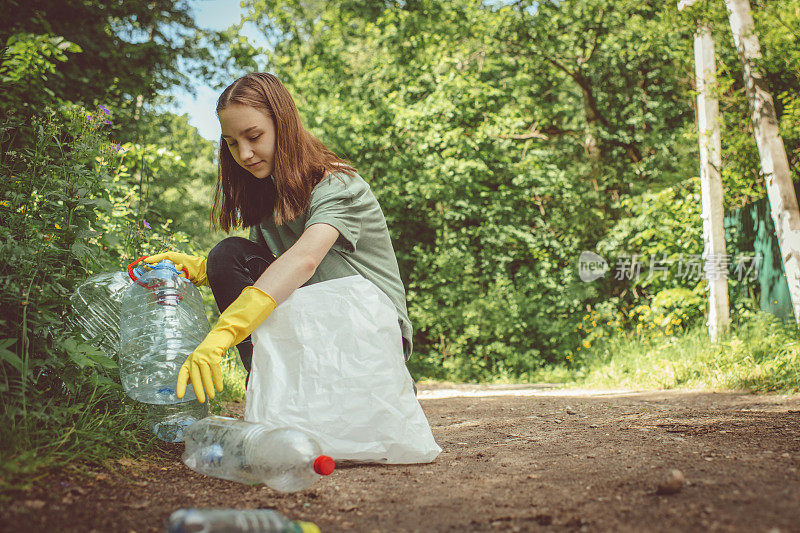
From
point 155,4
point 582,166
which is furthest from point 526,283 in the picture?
point 155,4

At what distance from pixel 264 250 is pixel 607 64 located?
936 centimetres

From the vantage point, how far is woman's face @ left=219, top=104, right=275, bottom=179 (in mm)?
2262

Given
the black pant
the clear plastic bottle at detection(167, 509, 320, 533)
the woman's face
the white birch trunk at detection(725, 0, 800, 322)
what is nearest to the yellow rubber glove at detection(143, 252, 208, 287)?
the black pant

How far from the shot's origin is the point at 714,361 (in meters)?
5.10

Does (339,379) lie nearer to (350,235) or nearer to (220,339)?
(220,339)

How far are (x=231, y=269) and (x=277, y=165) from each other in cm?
45

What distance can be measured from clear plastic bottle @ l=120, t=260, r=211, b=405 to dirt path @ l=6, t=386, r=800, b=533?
0.94 ft

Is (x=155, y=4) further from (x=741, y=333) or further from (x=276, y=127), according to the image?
(x=741, y=333)

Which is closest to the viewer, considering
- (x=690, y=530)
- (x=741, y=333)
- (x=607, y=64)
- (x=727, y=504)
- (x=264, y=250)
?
(x=690, y=530)

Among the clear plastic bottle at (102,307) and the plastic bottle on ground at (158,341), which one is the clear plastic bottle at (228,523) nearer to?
the plastic bottle on ground at (158,341)

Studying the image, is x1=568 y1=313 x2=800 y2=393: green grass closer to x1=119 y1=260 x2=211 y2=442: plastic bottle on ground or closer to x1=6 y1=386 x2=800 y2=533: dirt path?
x1=6 y1=386 x2=800 y2=533: dirt path

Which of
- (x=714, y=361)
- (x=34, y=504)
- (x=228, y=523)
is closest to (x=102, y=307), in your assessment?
(x=34, y=504)

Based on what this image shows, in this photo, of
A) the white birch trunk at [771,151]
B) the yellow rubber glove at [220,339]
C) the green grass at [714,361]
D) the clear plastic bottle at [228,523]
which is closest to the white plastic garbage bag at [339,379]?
the yellow rubber glove at [220,339]

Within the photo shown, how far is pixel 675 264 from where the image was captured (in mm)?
7512
